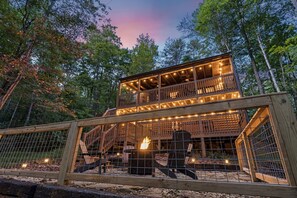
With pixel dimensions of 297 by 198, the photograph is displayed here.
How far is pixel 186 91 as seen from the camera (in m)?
9.87

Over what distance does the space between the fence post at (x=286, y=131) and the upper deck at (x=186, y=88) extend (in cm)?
756

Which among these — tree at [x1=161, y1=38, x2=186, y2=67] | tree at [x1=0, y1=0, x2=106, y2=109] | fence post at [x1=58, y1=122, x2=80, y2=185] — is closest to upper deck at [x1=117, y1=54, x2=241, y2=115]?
tree at [x1=0, y1=0, x2=106, y2=109]

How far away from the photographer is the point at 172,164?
280 cm

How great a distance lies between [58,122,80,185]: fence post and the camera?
2016 millimetres

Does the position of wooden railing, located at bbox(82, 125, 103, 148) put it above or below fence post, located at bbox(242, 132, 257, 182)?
above

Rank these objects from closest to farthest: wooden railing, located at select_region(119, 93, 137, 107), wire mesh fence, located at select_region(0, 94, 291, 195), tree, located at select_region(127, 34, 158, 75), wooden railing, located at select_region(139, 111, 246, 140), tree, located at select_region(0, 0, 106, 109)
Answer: wire mesh fence, located at select_region(0, 94, 291, 195) < tree, located at select_region(0, 0, 106, 109) < wooden railing, located at select_region(139, 111, 246, 140) < wooden railing, located at select_region(119, 93, 137, 107) < tree, located at select_region(127, 34, 158, 75)

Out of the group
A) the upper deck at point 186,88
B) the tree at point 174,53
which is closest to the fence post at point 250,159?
the upper deck at point 186,88

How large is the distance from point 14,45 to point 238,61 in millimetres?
18536

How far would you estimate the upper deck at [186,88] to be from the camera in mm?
8698

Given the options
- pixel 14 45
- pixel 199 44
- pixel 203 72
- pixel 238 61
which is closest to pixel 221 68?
pixel 203 72

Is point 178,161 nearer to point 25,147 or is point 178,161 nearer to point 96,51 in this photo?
point 25,147

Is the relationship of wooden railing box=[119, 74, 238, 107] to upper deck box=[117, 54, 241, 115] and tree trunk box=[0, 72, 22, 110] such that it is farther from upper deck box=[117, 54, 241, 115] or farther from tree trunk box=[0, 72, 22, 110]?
tree trunk box=[0, 72, 22, 110]

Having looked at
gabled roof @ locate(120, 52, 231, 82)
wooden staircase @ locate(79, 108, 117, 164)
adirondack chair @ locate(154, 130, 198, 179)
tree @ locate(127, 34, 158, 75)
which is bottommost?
adirondack chair @ locate(154, 130, 198, 179)

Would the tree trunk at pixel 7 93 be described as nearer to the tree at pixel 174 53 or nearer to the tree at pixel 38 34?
the tree at pixel 38 34
